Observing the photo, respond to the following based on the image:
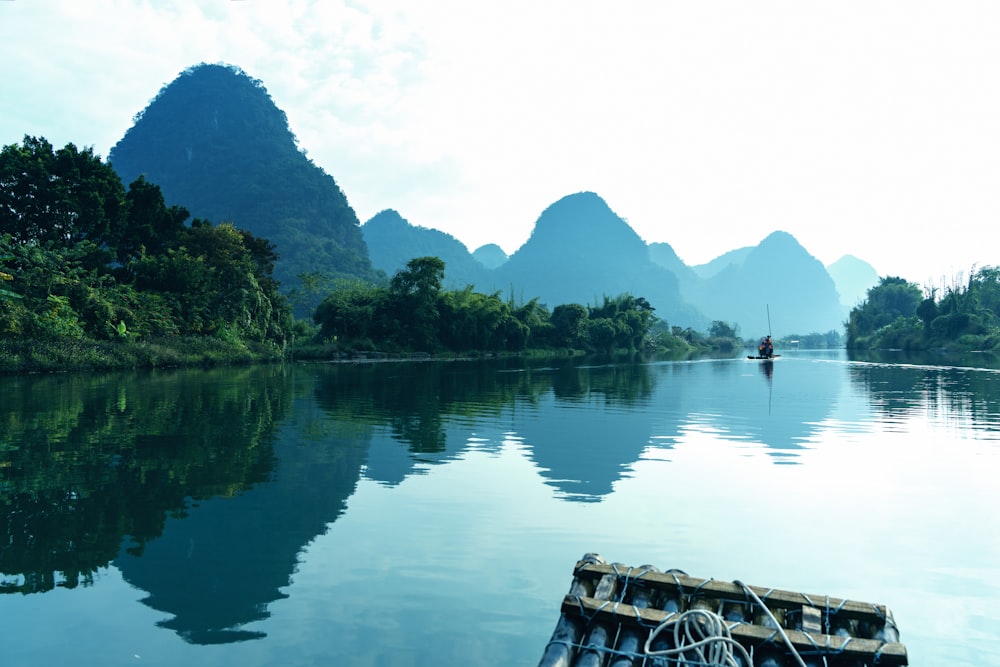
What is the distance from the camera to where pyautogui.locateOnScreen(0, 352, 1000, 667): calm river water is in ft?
16.6

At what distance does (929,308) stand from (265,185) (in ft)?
376

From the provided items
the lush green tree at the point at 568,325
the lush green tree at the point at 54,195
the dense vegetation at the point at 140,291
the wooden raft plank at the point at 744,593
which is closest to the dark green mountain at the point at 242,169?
the lush green tree at the point at 568,325

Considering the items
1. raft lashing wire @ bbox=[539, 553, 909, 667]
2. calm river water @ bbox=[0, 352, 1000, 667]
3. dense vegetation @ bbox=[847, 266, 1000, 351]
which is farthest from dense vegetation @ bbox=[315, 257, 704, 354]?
dense vegetation @ bbox=[847, 266, 1000, 351]

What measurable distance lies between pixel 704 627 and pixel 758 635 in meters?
0.32

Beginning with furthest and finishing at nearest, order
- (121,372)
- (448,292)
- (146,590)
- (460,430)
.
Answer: (448,292) < (121,372) < (460,430) < (146,590)

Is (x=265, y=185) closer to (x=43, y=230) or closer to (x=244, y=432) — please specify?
(x=43, y=230)

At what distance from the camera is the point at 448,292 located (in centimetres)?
5734

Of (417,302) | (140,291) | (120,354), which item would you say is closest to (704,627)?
(120,354)

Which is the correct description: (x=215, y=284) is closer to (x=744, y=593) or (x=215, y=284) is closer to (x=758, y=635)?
(x=744, y=593)

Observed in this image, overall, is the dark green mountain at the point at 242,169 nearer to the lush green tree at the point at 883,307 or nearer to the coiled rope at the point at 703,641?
the lush green tree at the point at 883,307

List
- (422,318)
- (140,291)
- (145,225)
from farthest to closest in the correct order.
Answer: (422,318) → (145,225) → (140,291)

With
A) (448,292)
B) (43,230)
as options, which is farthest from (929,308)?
(43,230)

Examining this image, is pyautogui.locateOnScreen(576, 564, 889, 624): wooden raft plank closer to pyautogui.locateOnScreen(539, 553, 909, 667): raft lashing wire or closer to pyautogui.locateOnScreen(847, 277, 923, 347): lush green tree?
pyautogui.locateOnScreen(539, 553, 909, 667): raft lashing wire

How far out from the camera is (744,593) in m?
4.43
